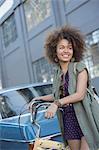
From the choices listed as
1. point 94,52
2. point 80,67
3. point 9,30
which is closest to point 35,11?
point 9,30

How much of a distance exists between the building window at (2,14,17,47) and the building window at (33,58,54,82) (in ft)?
9.31

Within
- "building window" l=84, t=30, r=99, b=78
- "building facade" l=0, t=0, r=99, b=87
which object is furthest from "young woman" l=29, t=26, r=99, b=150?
"building window" l=84, t=30, r=99, b=78

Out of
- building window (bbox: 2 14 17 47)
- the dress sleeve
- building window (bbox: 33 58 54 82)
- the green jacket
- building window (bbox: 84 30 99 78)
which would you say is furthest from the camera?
building window (bbox: 2 14 17 47)

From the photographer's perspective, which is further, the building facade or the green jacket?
the building facade

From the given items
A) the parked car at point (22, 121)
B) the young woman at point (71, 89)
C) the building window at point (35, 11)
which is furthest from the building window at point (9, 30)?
the young woman at point (71, 89)

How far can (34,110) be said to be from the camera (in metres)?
3.33

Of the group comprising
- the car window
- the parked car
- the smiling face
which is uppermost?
the smiling face

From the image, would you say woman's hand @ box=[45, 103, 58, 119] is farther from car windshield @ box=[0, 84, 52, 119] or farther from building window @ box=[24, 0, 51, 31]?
building window @ box=[24, 0, 51, 31]

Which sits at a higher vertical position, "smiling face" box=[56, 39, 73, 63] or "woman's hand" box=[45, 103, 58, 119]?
"smiling face" box=[56, 39, 73, 63]

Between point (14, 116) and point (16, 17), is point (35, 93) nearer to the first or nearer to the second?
point (14, 116)

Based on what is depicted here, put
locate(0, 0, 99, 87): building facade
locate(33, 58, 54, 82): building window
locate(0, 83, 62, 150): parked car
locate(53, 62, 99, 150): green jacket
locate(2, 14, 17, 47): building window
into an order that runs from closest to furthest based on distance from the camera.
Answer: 1. locate(53, 62, 99, 150): green jacket
2. locate(0, 83, 62, 150): parked car
3. locate(0, 0, 99, 87): building facade
4. locate(33, 58, 54, 82): building window
5. locate(2, 14, 17, 47): building window

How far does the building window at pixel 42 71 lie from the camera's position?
15475 mm

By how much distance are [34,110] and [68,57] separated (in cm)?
54

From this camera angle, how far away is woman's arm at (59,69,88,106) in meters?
3.01
